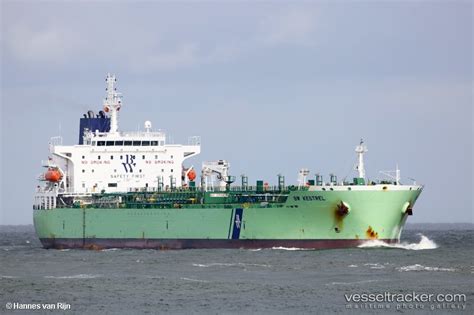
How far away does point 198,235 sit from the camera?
203 feet

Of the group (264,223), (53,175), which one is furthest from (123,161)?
(264,223)

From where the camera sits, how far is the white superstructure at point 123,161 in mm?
68812

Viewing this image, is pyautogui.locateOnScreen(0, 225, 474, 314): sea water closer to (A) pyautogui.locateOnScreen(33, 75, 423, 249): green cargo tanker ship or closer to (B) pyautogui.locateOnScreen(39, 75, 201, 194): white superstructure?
(A) pyautogui.locateOnScreen(33, 75, 423, 249): green cargo tanker ship

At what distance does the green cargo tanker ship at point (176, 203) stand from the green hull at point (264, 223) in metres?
0.05

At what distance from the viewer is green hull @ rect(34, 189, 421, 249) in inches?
2276

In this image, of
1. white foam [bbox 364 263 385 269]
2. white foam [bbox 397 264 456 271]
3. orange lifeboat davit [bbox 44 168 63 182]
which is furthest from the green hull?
white foam [bbox 397 264 456 271]

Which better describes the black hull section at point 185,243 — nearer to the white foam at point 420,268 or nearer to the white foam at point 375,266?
the white foam at point 375,266

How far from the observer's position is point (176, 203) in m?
63.8

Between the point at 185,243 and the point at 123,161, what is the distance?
8.97m

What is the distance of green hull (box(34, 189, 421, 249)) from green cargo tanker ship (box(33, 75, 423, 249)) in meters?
0.05

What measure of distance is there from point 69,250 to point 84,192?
4.05m

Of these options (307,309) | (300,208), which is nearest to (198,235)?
(300,208)

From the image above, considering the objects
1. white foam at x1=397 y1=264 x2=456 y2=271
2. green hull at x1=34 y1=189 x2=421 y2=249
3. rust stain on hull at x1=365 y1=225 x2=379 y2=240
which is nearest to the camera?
white foam at x1=397 y1=264 x2=456 y2=271

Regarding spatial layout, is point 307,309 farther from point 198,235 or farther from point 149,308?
point 198,235
